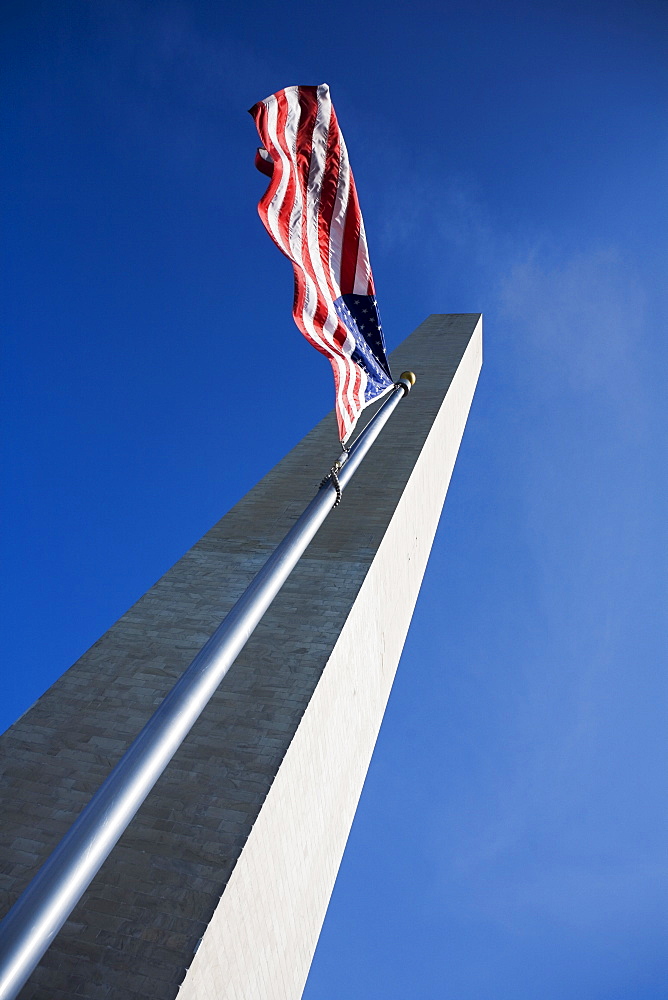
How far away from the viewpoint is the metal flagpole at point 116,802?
102 inches

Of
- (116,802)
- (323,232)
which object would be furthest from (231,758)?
(323,232)

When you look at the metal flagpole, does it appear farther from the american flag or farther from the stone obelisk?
the stone obelisk

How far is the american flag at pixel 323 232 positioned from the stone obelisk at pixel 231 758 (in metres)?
3.18

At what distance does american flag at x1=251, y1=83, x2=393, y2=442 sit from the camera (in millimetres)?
4695

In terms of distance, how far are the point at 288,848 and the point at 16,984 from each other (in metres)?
4.58

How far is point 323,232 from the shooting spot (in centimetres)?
535

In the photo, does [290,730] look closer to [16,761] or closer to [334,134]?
[16,761]

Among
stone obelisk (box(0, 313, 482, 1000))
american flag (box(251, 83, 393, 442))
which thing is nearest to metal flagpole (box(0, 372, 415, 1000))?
american flag (box(251, 83, 393, 442))

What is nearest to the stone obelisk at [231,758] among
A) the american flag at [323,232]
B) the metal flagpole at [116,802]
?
the metal flagpole at [116,802]

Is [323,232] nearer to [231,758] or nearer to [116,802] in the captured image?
[116,802]

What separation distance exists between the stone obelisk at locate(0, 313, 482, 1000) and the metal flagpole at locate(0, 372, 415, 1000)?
8.34 feet

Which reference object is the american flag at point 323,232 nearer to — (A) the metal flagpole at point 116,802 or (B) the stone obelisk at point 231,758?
(A) the metal flagpole at point 116,802

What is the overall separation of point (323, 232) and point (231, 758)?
4512 mm

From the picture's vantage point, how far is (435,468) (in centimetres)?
1345
